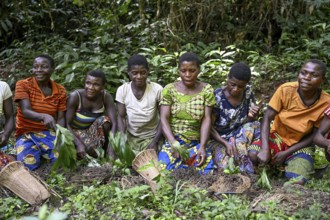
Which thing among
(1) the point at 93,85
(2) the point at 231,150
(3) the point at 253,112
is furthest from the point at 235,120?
(1) the point at 93,85

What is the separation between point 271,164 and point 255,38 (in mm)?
3706

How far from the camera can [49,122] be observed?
13.6 feet

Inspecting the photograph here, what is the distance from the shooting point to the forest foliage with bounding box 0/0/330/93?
20.9 feet

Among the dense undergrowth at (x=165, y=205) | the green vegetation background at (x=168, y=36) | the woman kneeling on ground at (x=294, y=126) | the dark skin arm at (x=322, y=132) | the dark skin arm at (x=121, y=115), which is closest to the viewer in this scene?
the dense undergrowth at (x=165, y=205)

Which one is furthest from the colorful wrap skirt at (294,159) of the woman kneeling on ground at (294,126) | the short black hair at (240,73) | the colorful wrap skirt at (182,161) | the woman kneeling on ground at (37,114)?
the woman kneeling on ground at (37,114)

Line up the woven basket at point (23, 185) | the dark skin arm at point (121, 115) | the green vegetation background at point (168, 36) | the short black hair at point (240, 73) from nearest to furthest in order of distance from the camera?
the woven basket at point (23, 185) → the short black hair at point (240, 73) → the dark skin arm at point (121, 115) → the green vegetation background at point (168, 36)

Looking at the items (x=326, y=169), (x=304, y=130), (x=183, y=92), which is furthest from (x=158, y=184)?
(x=326, y=169)

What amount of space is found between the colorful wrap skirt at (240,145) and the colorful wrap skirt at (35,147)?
61.9 inches

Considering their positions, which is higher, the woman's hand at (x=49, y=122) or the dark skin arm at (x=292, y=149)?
the woman's hand at (x=49, y=122)

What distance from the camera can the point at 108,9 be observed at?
8.25m

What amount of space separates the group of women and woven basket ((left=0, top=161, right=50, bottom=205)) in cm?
83

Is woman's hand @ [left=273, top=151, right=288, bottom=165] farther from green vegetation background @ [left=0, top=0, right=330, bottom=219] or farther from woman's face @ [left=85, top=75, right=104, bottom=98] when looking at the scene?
green vegetation background @ [left=0, top=0, right=330, bottom=219]

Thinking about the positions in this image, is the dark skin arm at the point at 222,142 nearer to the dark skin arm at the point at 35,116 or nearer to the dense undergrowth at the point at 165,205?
the dense undergrowth at the point at 165,205

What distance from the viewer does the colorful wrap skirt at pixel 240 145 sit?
13.5 ft
